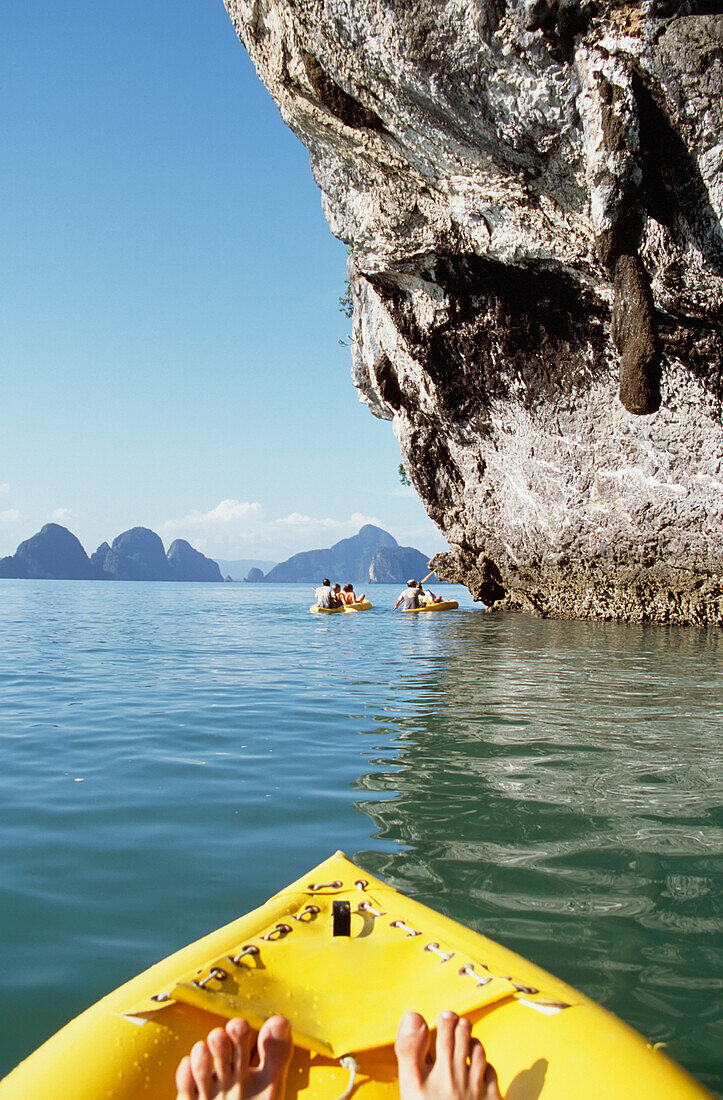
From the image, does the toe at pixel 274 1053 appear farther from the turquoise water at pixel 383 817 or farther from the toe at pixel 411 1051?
the turquoise water at pixel 383 817

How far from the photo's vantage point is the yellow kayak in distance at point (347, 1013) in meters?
1.81

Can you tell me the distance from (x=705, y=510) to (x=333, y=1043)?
1321cm

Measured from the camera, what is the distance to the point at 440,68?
770cm

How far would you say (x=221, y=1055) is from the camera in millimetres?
1922

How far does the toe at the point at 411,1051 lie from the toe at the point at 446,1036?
39 millimetres

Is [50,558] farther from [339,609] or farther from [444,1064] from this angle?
[444,1064]

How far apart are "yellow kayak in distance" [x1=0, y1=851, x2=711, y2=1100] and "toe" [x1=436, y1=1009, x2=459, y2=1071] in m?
0.07

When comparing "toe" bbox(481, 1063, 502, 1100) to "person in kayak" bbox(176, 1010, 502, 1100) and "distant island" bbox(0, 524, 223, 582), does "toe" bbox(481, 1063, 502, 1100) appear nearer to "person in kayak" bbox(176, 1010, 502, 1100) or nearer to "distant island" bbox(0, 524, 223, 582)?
"person in kayak" bbox(176, 1010, 502, 1100)

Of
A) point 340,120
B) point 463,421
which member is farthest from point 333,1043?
point 463,421

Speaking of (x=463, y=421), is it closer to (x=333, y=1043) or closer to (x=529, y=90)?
(x=529, y=90)

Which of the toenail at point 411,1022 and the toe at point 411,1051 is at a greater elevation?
the toenail at point 411,1022

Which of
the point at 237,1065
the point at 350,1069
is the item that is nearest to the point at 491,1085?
the point at 350,1069

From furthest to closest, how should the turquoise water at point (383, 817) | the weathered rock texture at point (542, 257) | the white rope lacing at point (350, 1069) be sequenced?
the weathered rock texture at point (542, 257) → the turquoise water at point (383, 817) → the white rope lacing at point (350, 1069)

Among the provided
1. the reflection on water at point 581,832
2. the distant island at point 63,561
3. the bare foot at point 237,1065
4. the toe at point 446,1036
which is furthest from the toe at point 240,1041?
the distant island at point 63,561
